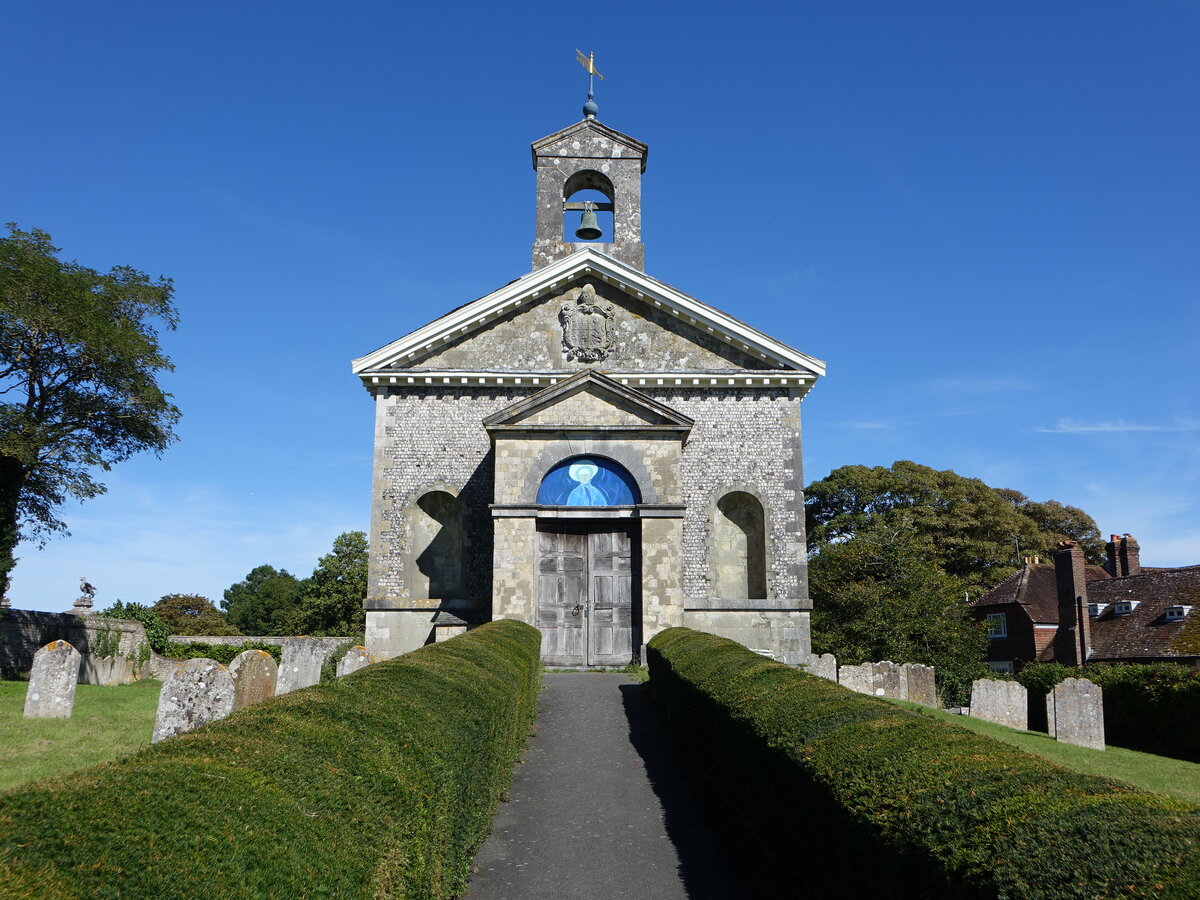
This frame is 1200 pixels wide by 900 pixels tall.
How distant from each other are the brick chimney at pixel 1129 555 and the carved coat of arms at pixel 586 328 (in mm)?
35506

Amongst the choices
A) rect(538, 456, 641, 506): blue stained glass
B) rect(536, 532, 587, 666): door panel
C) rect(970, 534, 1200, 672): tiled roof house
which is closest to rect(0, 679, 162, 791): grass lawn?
rect(536, 532, 587, 666): door panel

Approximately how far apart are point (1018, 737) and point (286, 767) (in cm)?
1763

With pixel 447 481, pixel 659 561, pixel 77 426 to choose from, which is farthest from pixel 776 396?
pixel 77 426

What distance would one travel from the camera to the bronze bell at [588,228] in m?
26.0

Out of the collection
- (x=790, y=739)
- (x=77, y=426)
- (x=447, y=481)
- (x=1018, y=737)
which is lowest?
(x=1018, y=737)

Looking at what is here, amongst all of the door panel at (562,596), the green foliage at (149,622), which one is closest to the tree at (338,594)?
the green foliage at (149,622)

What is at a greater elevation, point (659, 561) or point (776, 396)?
point (776, 396)

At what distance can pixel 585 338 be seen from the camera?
79.8ft

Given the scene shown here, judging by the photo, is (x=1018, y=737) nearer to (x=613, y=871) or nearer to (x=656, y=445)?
(x=656, y=445)

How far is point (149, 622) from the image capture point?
36.2 metres

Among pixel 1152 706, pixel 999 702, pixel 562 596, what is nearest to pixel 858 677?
pixel 999 702

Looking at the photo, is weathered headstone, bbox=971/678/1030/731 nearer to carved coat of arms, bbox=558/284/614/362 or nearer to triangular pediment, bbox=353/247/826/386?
triangular pediment, bbox=353/247/826/386

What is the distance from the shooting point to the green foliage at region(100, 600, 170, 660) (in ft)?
110

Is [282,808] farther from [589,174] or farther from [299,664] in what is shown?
[589,174]
